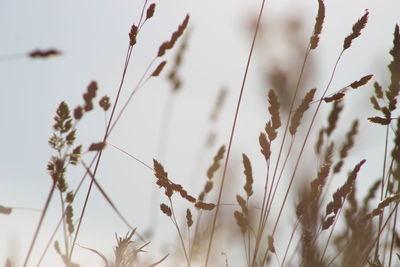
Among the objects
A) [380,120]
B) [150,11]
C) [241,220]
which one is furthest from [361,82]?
[150,11]

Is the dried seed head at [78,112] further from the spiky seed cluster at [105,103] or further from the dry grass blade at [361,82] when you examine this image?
the dry grass blade at [361,82]

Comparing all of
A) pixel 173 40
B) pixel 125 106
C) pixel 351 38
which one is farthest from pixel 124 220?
pixel 351 38

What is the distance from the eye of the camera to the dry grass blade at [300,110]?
1367 millimetres

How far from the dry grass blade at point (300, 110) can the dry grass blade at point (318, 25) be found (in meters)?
0.15

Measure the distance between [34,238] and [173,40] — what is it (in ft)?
2.18

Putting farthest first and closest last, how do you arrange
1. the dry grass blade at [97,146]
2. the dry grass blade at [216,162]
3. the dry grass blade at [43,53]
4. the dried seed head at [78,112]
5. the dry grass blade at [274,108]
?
the dry grass blade at [216,162] < the dry grass blade at [274,108] < the dried seed head at [78,112] < the dry grass blade at [97,146] < the dry grass blade at [43,53]

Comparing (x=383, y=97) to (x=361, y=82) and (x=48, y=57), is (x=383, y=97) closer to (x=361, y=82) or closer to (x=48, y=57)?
(x=361, y=82)

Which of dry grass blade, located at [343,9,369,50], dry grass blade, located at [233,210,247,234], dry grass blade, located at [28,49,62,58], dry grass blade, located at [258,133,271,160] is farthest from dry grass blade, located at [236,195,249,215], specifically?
dry grass blade, located at [28,49,62,58]

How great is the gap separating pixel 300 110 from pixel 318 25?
0.89 feet

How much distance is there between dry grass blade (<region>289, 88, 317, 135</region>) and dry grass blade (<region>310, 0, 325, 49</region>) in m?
0.15

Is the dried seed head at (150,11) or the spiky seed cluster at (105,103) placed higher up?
the dried seed head at (150,11)

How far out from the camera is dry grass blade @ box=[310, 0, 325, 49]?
4.72 feet

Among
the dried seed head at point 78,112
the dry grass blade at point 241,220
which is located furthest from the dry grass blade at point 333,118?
the dried seed head at point 78,112

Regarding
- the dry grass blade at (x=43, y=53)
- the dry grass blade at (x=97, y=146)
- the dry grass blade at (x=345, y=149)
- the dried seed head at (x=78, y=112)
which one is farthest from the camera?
the dry grass blade at (x=345, y=149)
